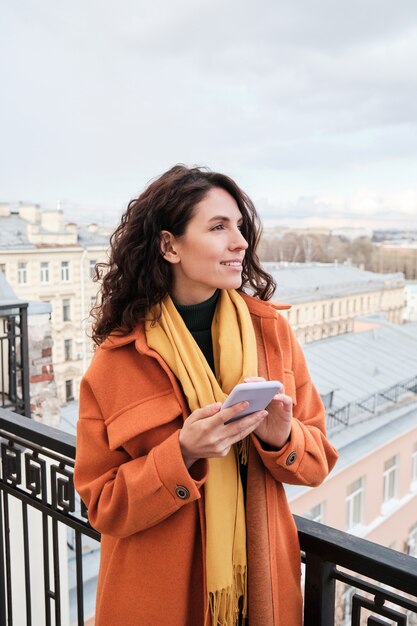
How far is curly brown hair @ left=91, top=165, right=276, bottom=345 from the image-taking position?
772mm

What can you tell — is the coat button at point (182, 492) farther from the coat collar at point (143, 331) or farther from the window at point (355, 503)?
the window at point (355, 503)

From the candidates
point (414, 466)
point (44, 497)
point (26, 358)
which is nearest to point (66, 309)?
point (26, 358)

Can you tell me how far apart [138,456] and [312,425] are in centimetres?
22

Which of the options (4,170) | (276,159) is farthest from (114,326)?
(276,159)

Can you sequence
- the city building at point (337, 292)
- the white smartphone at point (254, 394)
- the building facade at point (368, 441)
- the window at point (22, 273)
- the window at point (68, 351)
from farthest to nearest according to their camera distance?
1. the city building at point (337, 292)
2. the building facade at point (368, 441)
3. the window at point (68, 351)
4. the window at point (22, 273)
5. the white smartphone at point (254, 394)

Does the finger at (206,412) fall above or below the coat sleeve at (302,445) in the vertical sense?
above

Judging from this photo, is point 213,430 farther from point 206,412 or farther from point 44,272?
point 44,272

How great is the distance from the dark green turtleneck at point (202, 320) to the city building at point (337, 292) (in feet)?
25.8

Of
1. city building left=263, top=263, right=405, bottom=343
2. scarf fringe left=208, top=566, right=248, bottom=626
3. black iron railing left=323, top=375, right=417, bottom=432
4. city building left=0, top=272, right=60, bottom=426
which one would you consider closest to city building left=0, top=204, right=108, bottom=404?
city building left=0, top=272, right=60, bottom=426

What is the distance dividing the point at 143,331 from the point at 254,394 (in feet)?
0.68

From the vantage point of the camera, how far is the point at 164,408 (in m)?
0.73

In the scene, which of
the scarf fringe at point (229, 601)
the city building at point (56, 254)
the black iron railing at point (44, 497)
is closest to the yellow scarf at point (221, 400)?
the scarf fringe at point (229, 601)

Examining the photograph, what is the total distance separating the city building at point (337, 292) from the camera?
9.07 meters

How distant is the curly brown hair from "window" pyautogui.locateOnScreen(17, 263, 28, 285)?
415 centimetres
